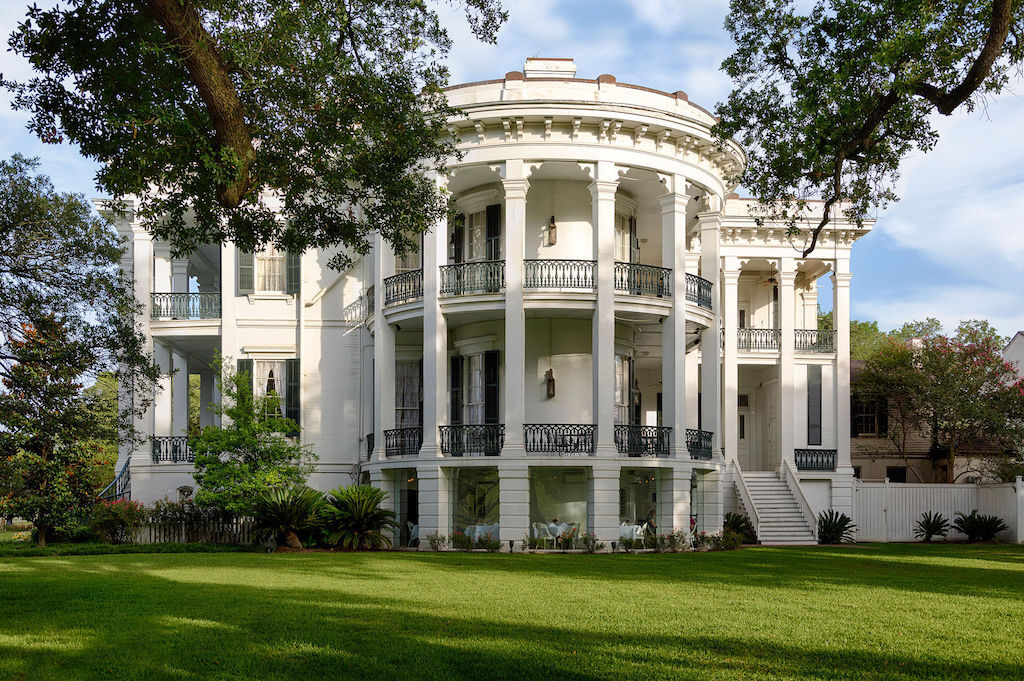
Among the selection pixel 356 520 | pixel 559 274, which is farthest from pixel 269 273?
pixel 559 274

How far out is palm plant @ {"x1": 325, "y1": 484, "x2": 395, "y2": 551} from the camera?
23812 millimetres

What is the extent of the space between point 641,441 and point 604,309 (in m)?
3.60

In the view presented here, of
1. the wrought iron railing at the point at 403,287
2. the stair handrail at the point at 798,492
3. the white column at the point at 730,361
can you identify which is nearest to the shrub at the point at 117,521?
the wrought iron railing at the point at 403,287

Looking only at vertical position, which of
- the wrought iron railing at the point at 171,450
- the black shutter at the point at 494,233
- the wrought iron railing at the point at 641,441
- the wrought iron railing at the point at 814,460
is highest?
the black shutter at the point at 494,233

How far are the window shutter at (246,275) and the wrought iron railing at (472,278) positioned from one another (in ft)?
25.3

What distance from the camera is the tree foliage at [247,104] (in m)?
10.7

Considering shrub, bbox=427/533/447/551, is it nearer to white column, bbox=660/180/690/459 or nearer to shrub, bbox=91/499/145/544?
white column, bbox=660/180/690/459

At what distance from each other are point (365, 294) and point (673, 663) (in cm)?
2287

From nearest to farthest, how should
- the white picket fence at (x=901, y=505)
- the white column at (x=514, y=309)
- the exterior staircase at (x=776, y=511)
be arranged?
the white column at (x=514, y=309), the exterior staircase at (x=776, y=511), the white picket fence at (x=901, y=505)

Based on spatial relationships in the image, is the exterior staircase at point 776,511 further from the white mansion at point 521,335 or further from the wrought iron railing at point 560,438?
the wrought iron railing at point 560,438

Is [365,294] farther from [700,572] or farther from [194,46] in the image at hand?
[194,46]

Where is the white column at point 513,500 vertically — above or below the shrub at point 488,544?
above

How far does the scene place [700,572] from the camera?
55.4 ft

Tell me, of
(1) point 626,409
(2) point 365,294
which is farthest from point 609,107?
(2) point 365,294
